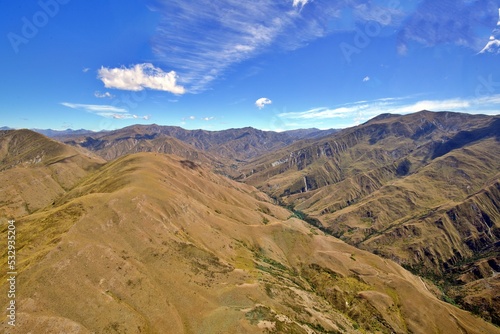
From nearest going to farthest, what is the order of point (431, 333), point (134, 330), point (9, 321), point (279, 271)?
point (9, 321)
point (134, 330)
point (431, 333)
point (279, 271)

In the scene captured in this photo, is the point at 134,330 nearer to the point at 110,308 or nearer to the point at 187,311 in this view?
the point at 110,308

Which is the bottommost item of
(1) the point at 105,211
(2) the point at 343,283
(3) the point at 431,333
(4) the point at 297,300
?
→ (3) the point at 431,333

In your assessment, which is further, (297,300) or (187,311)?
(297,300)

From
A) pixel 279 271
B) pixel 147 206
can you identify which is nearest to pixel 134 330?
pixel 147 206

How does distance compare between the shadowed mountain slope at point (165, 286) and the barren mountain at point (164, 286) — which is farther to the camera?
the shadowed mountain slope at point (165, 286)

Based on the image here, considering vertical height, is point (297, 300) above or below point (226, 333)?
below

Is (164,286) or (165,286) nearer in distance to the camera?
(164,286)

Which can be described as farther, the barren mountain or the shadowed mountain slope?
the shadowed mountain slope

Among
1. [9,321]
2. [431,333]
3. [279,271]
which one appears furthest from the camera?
[279,271]
